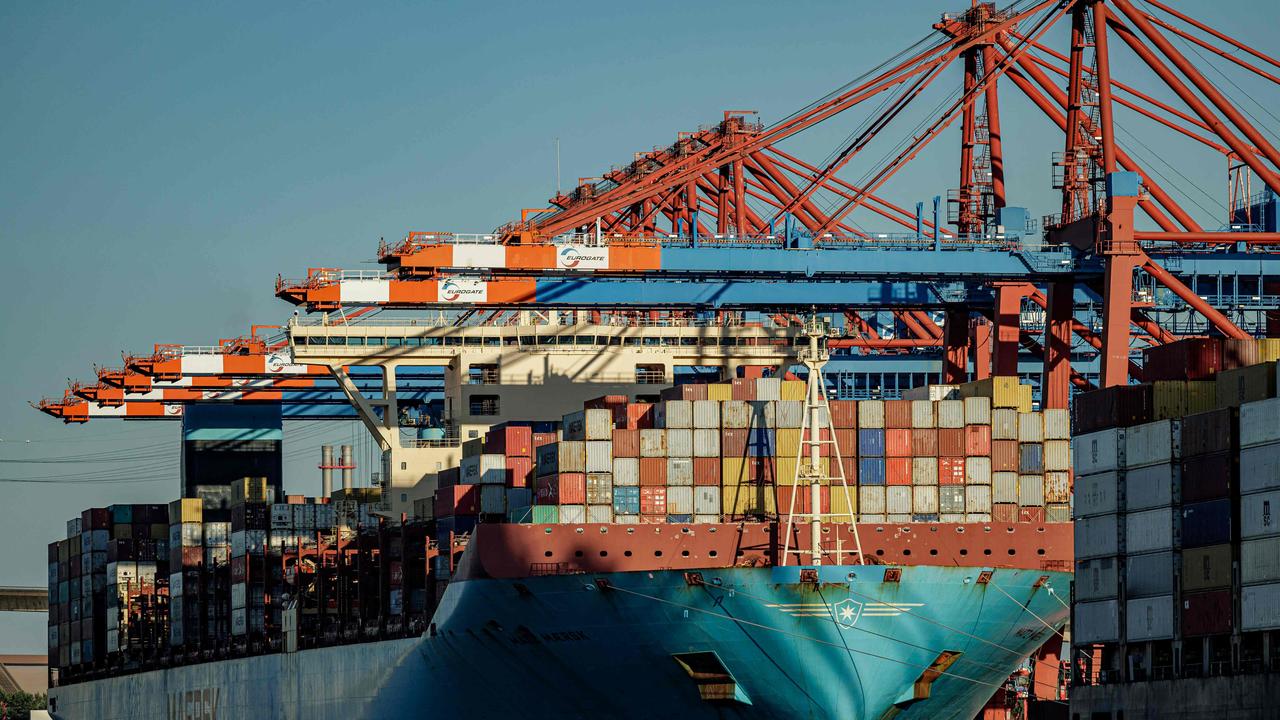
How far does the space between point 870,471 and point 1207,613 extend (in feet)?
26.8

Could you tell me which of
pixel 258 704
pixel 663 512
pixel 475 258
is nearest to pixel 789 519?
pixel 663 512

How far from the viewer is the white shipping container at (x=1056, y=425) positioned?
47344 millimetres

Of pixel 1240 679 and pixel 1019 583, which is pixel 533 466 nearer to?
pixel 1019 583

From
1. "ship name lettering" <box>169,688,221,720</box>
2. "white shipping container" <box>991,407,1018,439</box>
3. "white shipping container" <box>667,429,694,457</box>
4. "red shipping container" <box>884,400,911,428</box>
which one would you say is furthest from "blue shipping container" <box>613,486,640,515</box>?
"ship name lettering" <box>169,688,221,720</box>

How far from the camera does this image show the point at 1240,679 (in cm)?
4028

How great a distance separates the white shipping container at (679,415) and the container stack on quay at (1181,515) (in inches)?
327

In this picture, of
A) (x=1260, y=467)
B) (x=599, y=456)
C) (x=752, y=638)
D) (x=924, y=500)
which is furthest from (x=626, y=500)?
(x=1260, y=467)

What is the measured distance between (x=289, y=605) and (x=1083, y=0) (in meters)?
28.8

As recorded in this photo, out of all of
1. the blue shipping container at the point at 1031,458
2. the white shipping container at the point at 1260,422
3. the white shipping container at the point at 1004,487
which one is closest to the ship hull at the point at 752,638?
the white shipping container at the point at 1004,487

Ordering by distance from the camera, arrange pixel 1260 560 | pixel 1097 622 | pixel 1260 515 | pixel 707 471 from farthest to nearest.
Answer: pixel 707 471 → pixel 1097 622 → pixel 1260 515 → pixel 1260 560

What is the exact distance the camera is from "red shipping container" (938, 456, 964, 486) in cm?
4625

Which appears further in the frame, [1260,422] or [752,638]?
[752,638]

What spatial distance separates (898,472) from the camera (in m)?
46.4

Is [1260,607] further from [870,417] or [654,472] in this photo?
[654,472]
